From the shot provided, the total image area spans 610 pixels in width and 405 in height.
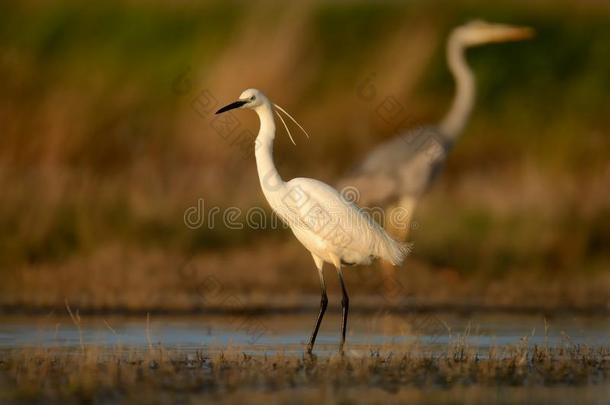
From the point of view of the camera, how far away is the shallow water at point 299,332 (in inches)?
341

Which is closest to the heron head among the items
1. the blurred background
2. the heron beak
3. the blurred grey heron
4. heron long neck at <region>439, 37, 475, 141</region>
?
the blurred background

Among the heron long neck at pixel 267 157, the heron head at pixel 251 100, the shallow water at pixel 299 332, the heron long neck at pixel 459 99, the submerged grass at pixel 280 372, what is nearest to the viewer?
the submerged grass at pixel 280 372

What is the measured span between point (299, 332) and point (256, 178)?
467 centimetres

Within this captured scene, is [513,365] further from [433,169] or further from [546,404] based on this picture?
[433,169]

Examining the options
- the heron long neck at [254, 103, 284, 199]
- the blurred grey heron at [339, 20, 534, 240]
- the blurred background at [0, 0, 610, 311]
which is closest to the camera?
the heron long neck at [254, 103, 284, 199]

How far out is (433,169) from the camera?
535 inches

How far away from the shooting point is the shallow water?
341 inches

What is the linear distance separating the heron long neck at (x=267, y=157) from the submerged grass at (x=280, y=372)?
1.28 m

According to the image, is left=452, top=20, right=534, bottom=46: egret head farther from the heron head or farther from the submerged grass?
the submerged grass

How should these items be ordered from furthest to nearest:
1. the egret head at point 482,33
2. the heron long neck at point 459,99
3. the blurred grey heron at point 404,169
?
1. the egret head at point 482,33
2. the heron long neck at point 459,99
3. the blurred grey heron at point 404,169

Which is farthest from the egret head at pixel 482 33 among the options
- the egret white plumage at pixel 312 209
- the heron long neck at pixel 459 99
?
the egret white plumage at pixel 312 209

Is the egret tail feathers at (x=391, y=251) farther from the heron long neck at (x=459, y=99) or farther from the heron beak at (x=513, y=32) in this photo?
the heron beak at (x=513, y=32)

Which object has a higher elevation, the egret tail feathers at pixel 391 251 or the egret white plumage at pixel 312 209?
the egret white plumage at pixel 312 209

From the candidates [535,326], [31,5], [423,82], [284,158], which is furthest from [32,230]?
[31,5]
